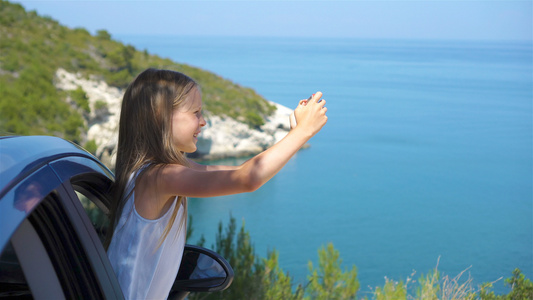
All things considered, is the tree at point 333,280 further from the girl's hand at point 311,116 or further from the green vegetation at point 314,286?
the girl's hand at point 311,116

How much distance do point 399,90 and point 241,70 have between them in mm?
24126

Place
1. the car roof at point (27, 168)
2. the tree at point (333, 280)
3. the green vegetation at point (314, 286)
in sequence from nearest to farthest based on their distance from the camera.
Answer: the car roof at point (27, 168) < the green vegetation at point (314, 286) < the tree at point (333, 280)

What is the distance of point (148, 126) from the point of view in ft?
4.59

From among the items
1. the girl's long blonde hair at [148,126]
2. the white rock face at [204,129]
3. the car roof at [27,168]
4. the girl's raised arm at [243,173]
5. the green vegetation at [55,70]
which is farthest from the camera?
the white rock face at [204,129]

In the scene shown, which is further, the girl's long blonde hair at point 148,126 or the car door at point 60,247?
the girl's long blonde hair at point 148,126

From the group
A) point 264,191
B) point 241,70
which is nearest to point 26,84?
point 264,191

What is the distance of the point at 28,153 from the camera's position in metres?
0.90

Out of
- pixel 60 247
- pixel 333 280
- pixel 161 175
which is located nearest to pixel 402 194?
pixel 333 280

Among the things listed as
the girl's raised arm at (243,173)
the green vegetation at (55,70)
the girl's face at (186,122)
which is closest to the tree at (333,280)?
the girl's face at (186,122)

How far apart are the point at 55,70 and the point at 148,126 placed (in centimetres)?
2368

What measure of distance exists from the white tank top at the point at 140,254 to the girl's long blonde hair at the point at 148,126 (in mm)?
69

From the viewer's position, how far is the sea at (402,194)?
17.6 metres

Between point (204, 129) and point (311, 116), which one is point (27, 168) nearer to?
point (311, 116)

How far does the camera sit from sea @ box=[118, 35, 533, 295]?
17625mm
